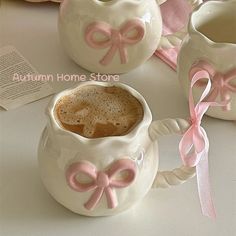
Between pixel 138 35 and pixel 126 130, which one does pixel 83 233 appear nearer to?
pixel 126 130

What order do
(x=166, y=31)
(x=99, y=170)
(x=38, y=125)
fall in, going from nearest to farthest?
(x=99, y=170) < (x=38, y=125) < (x=166, y=31)

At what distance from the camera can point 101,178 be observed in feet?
1.82

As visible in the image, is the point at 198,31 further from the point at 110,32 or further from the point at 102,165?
the point at 102,165

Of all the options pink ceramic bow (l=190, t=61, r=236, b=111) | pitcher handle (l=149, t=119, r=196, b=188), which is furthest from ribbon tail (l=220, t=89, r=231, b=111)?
pitcher handle (l=149, t=119, r=196, b=188)

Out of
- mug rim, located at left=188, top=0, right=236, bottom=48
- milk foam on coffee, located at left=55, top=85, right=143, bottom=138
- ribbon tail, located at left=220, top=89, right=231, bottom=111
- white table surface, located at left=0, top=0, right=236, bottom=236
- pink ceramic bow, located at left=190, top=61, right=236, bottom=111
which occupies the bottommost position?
white table surface, located at left=0, top=0, right=236, bottom=236

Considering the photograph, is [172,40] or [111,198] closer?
[111,198]

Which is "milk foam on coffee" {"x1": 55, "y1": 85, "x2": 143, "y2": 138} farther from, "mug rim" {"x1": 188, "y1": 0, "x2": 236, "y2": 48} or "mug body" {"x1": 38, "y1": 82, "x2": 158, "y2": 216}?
"mug rim" {"x1": 188, "y1": 0, "x2": 236, "y2": 48}

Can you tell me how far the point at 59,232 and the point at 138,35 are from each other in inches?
10.0

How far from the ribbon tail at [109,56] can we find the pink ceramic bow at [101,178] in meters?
0.21

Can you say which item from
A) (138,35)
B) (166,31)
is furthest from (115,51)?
(166,31)

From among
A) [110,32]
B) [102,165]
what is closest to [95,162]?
[102,165]

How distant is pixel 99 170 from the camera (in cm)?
56

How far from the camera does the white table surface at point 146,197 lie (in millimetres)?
604

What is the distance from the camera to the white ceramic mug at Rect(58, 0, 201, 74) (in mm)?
708
